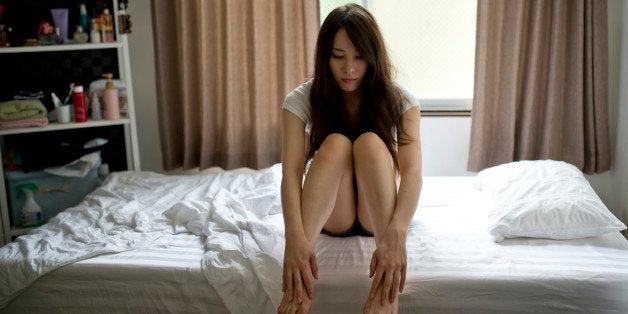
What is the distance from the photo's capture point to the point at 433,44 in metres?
3.30

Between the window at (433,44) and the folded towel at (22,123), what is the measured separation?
58.1 inches

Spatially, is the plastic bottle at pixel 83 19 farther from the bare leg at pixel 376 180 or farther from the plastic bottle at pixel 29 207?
the bare leg at pixel 376 180

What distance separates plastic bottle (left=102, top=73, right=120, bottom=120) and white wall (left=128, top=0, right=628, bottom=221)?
0.42 m

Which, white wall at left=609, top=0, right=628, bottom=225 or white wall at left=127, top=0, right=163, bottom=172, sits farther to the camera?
white wall at left=127, top=0, right=163, bottom=172

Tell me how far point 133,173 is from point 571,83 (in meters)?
2.10

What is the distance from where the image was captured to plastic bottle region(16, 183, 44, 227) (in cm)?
294

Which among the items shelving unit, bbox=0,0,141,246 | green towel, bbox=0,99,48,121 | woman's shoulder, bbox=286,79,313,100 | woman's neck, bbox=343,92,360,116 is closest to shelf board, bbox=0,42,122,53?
shelving unit, bbox=0,0,141,246

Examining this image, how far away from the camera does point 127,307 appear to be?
1.95 m

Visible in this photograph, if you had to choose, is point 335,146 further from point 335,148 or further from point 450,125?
point 450,125

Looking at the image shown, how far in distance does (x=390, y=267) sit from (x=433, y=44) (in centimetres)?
189

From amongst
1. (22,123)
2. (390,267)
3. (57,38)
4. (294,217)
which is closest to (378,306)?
(390,267)

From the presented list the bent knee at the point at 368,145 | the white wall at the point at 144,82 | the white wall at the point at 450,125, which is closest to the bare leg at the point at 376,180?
the bent knee at the point at 368,145

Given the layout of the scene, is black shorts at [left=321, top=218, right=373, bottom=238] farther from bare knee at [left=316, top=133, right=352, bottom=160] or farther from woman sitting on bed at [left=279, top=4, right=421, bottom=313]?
bare knee at [left=316, top=133, right=352, bottom=160]

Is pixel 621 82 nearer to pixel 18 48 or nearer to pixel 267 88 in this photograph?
pixel 267 88
